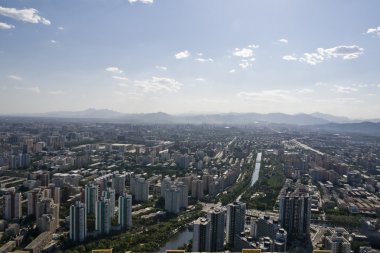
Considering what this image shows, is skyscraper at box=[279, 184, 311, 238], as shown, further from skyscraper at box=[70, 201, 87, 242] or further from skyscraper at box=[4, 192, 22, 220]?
skyscraper at box=[4, 192, 22, 220]

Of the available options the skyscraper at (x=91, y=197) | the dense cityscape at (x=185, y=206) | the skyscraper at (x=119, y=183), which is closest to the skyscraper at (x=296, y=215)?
the dense cityscape at (x=185, y=206)

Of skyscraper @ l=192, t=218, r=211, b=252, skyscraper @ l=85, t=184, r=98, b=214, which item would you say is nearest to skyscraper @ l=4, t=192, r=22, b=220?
skyscraper @ l=85, t=184, r=98, b=214

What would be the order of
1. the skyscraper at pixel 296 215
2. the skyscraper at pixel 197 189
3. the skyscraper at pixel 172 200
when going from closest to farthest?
the skyscraper at pixel 296 215 < the skyscraper at pixel 172 200 < the skyscraper at pixel 197 189

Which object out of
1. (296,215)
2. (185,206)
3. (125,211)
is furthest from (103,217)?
(296,215)

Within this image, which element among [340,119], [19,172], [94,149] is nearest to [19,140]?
[94,149]

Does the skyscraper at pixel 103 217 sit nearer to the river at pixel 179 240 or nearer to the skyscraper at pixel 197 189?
the river at pixel 179 240

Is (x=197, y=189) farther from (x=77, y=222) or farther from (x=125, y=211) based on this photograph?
(x=77, y=222)
